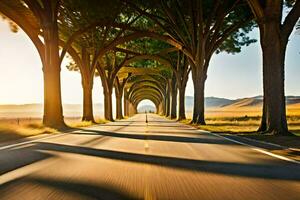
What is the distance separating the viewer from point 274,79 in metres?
19.2

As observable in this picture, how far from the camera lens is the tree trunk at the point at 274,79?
19.1 metres

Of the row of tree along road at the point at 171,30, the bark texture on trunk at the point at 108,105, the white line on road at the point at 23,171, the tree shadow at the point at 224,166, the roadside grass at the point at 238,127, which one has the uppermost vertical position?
the row of tree along road at the point at 171,30

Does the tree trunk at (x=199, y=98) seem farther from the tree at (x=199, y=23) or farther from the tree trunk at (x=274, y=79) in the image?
the tree trunk at (x=274, y=79)

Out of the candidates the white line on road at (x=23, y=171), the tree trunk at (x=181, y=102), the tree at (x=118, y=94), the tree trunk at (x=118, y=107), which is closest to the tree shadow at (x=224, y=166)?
the white line on road at (x=23, y=171)

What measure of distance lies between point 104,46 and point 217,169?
29.4 m

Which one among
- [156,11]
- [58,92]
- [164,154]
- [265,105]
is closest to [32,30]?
[58,92]

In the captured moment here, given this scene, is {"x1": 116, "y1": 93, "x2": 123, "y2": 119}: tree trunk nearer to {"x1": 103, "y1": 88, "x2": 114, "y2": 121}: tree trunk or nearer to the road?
{"x1": 103, "y1": 88, "x2": 114, "y2": 121}: tree trunk

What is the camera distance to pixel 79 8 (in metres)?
26.1

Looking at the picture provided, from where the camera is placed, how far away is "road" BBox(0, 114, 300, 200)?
6.20 metres

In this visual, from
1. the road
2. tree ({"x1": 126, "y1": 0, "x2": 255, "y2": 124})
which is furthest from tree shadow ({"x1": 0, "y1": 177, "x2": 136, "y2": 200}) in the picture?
tree ({"x1": 126, "y1": 0, "x2": 255, "y2": 124})

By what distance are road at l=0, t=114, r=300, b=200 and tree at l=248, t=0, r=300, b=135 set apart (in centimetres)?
754

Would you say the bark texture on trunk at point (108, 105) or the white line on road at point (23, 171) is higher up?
the bark texture on trunk at point (108, 105)

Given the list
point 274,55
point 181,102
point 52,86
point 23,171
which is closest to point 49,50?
point 52,86

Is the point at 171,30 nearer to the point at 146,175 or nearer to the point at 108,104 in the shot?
the point at 108,104
